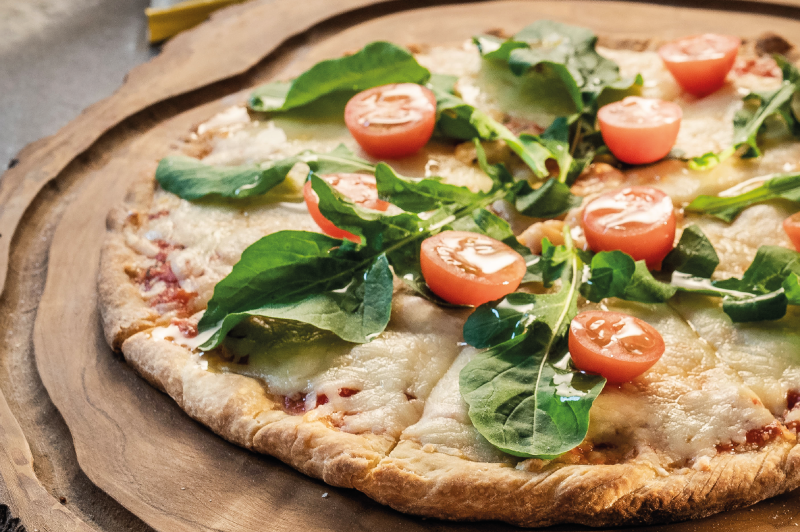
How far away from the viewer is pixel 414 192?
3.03 m

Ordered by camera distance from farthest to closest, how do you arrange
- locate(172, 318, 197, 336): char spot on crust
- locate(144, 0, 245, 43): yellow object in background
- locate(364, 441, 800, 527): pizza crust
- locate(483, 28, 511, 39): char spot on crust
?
locate(144, 0, 245, 43): yellow object in background → locate(483, 28, 511, 39): char spot on crust → locate(172, 318, 197, 336): char spot on crust → locate(364, 441, 800, 527): pizza crust


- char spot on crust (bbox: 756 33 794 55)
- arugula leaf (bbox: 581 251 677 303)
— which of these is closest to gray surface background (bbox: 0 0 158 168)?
arugula leaf (bbox: 581 251 677 303)

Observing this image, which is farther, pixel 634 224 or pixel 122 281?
pixel 122 281

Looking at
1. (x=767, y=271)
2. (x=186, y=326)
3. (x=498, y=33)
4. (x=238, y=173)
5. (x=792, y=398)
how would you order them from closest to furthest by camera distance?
(x=792, y=398), (x=767, y=271), (x=186, y=326), (x=238, y=173), (x=498, y=33)

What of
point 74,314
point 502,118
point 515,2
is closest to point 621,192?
point 502,118

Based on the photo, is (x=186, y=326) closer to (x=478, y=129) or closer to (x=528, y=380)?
(x=528, y=380)

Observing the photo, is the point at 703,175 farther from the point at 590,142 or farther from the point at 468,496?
the point at 468,496

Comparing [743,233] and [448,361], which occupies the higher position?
[448,361]

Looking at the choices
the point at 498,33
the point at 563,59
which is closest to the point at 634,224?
the point at 563,59

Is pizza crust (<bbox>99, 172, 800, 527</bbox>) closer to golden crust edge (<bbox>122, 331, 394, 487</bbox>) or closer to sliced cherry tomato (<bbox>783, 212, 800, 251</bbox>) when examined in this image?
golden crust edge (<bbox>122, 331, 394, 487</bbox>)

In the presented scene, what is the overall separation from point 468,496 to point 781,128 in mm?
2632

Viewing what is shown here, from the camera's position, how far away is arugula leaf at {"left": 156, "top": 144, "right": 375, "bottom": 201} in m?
3.37

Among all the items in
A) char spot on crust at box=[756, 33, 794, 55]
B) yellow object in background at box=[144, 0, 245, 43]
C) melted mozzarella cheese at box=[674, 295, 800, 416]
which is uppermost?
yellow object in background at box=[144, 0, 245, 43]

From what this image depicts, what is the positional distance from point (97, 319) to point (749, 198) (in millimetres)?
2818
